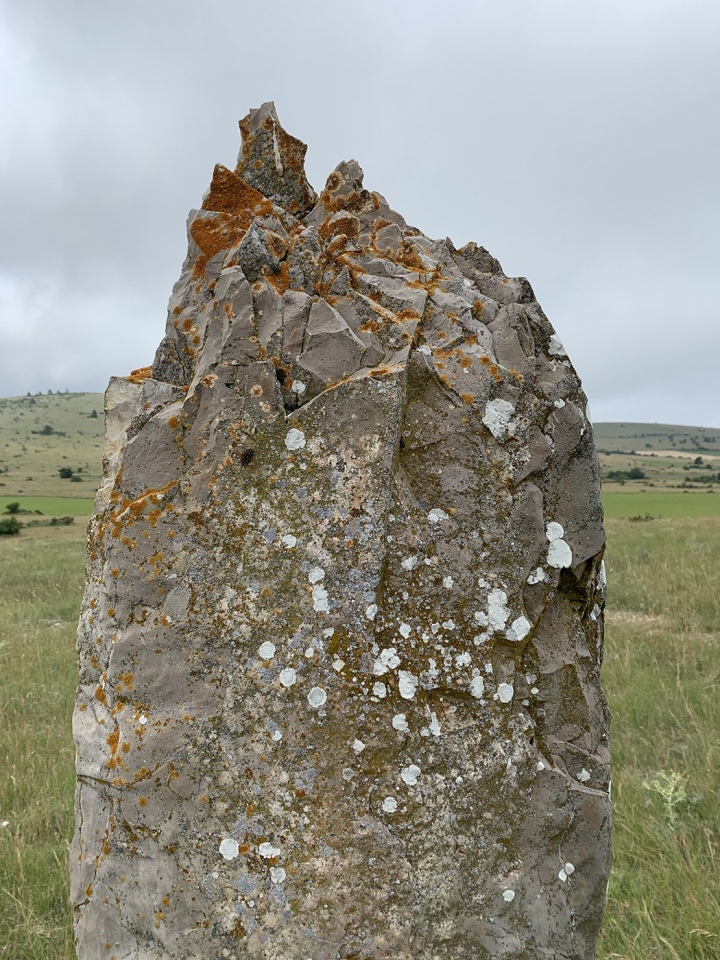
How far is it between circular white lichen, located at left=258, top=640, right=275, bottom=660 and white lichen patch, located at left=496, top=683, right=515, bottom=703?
0.92m

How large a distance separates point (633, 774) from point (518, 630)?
325 centimetres

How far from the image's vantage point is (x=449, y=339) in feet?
9.68

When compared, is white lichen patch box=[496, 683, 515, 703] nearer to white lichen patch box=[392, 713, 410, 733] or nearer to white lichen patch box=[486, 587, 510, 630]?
white lichen patch box=[486, 587, 510, 630]

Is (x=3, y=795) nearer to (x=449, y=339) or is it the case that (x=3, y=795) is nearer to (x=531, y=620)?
(x=531, y=620)

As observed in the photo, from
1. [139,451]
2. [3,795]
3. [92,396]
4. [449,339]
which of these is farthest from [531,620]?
[92,396]

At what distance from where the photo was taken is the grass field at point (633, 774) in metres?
3.63

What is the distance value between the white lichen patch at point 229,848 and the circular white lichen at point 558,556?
1.69m

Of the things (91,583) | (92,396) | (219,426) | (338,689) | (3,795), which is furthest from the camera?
(92,396)

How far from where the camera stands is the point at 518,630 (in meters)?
2.66

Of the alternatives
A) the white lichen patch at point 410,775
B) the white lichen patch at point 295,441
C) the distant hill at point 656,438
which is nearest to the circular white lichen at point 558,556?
the white lichen patch at point 410,775

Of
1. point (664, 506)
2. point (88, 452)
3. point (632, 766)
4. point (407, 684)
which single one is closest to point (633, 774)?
point (632, 766)

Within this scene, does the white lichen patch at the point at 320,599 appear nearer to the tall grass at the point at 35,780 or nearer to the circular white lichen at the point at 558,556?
the circular white lichen at the point at 558,556

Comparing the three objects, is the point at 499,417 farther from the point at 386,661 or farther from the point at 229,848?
the point at 229,848

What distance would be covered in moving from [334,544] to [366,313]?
1.11 m
